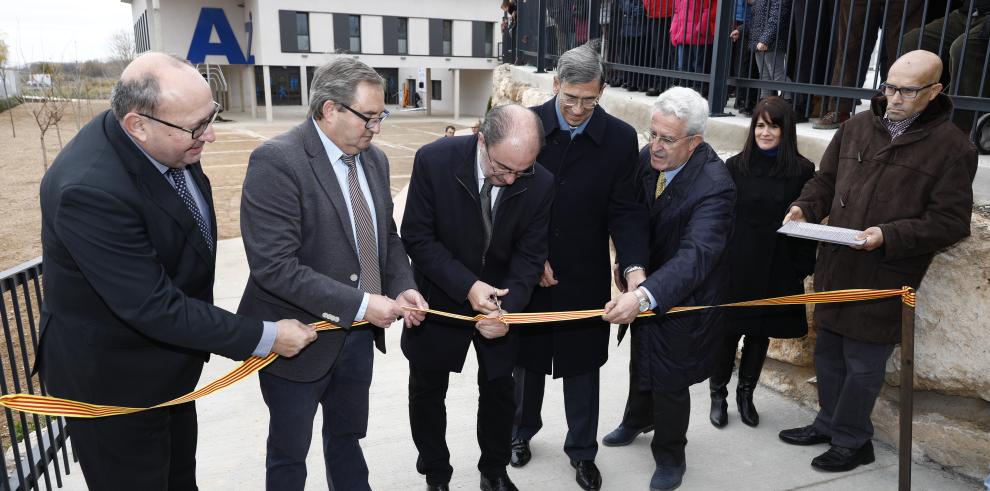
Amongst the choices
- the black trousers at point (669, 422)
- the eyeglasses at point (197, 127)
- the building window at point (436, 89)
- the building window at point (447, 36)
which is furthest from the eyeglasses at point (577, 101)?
the building window at point (436, 89)

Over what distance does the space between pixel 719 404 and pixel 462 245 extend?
85.9 inches

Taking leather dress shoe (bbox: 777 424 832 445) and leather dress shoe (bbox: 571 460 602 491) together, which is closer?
leather dress shoe (bbox: 571 460 602 491)

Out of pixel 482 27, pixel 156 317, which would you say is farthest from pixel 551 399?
pixel 482 27

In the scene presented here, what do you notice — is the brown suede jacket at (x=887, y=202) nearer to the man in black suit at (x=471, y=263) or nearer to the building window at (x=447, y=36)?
the man in black suit at (x=471, y=263)

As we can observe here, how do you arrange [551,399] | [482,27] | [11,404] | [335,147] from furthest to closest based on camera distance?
[482,27] → [551,399] → [335,147] → [11,404]

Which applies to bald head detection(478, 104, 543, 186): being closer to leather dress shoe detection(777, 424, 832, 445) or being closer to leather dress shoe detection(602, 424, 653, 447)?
leather dress shoe detection(602, 424, 653, 447)

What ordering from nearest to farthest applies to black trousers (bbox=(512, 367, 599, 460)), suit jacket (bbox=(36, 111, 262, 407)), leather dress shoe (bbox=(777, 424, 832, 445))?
suit jacket (bbox=(36, 111, 262, 407)), black trousers (bbox=(512, 367, 599, 460)), leather dress shoe (bbox=(777, 424, 832, 445))

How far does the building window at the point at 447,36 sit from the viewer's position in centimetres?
3641

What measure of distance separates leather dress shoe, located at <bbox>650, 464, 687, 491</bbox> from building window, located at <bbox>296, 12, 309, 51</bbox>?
33.8 metres

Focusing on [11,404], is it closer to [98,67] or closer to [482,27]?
[482,27]

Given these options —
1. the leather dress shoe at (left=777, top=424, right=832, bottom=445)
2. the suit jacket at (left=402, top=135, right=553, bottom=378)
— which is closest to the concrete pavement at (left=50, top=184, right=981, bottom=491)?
the leather dress shoe at (left=777, top=424, right=832, bottom=445)

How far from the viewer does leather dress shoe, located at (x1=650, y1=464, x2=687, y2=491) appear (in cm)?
346

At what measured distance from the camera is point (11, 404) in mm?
2350

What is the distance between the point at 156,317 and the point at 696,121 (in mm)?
2339
